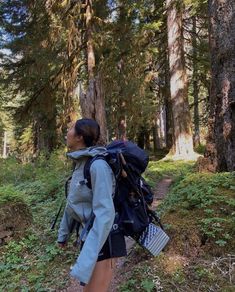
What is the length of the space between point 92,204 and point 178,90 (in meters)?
13.0

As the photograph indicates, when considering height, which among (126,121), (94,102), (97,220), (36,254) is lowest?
(36,254)

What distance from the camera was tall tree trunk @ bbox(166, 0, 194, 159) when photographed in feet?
48.0

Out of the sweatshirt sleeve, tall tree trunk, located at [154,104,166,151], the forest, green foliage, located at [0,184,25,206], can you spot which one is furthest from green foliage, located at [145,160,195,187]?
tall tree trunk, located at [154,104,166,151]

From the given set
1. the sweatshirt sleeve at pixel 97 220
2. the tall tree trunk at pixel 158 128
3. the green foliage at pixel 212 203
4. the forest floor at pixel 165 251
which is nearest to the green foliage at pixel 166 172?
the forest floor at pixel 165 251

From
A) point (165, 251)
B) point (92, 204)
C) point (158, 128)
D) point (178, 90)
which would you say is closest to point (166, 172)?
point (178, 90)

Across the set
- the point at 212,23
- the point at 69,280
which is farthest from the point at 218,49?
the point at 69,280

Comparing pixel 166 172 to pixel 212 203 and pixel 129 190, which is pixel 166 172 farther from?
pixel 129 190

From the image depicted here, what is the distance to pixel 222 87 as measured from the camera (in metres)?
7.28

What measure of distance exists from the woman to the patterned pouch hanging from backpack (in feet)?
0.70

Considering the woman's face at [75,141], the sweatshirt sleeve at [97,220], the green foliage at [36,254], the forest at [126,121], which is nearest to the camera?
the sweatshirt sleeve at [97,220]

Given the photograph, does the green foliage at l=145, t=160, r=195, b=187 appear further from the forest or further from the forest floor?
the forest floor

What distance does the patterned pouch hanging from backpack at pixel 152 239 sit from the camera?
3.01m

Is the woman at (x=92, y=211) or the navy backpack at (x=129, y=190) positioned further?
the navy backpack at (x=129, y=190)

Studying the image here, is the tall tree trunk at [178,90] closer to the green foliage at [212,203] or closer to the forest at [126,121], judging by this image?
the forest at [126,121]
